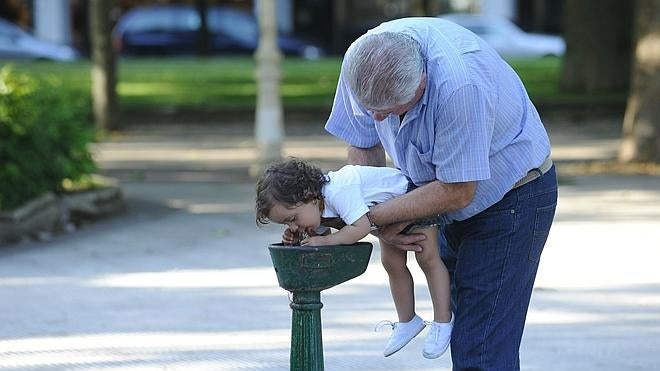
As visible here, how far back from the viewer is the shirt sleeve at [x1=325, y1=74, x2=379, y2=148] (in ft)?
13.8

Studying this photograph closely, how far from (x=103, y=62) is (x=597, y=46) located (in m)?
8.08

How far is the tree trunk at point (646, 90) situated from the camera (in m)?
12.4

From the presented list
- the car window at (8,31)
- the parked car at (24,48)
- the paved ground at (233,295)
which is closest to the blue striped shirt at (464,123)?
the paved ground at (233,295)

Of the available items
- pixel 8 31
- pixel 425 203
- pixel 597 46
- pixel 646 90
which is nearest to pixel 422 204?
pixel 425 203

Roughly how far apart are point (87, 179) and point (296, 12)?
32.9m

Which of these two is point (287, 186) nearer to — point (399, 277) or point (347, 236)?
point (347, 236)

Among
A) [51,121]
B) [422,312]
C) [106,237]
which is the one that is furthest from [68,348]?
[51,121]

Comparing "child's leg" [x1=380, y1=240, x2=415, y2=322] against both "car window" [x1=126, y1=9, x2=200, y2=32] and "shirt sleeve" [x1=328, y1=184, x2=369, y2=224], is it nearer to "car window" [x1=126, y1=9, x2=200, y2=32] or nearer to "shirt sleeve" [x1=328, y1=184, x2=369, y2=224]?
"shirt sleeve" [x1=328, y1=184, x2=369, y2=224]

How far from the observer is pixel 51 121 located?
33.1ft

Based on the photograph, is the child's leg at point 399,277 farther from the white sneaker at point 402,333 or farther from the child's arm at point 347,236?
the child's arm at point 347,236

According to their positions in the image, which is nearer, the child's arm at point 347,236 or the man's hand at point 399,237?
the child's arm at point 347,236

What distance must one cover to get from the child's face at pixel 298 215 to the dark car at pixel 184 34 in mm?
32459

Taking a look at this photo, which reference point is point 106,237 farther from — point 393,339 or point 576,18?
point 576,18

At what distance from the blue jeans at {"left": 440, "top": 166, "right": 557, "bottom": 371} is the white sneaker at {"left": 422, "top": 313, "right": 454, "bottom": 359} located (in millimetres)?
116
